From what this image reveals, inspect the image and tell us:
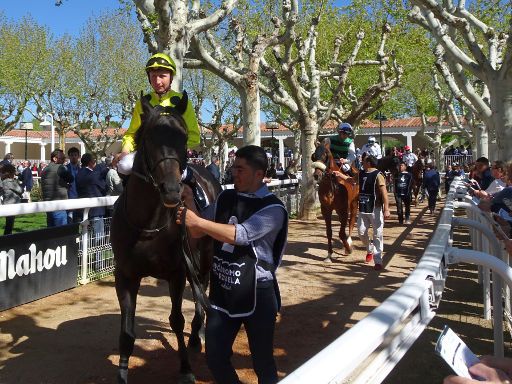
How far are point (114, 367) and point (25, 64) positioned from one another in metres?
35.4

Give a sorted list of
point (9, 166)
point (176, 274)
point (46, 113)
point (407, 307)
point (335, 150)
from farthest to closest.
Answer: point (46, 113) < point (9, 166) < point (335, 150) < point (176, 274) < point (407, 307)

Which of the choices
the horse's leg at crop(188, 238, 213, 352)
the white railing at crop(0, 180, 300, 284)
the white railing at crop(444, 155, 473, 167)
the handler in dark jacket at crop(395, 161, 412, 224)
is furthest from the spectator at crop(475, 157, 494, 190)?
the white railing at crop(444, 155, 473, 167)

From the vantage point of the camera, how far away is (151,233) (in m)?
4.27

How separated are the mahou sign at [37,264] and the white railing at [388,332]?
5.48m

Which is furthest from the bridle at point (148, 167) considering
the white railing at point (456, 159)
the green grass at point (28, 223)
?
the white railing at point (456, 159)

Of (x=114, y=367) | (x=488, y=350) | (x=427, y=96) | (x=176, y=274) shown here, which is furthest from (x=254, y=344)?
(x=427, y=96)

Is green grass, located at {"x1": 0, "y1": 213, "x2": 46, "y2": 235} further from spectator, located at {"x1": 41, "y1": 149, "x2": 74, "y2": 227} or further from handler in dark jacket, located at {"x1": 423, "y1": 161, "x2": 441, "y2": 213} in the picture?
handler in dark jacket, located at {"x1": 423, "y1": 161, "x2": 441, "y2": 213}

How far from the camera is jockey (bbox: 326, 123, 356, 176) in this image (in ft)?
34.6

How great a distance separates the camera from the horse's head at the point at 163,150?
3.54m

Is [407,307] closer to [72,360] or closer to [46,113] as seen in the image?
[72,360]

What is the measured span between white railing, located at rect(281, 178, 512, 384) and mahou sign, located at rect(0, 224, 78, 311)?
5.48 metres

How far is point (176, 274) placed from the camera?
182 inches

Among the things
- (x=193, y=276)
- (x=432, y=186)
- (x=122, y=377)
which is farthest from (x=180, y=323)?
(x=432, y=186)

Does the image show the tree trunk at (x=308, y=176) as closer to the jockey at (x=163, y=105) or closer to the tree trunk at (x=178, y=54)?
the tree trunk at (x=178, y=54)
